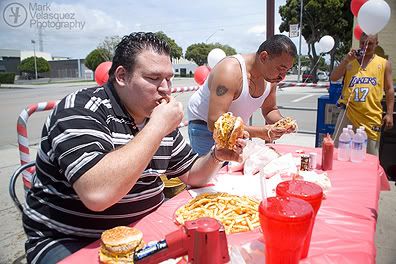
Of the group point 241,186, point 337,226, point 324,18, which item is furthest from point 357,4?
point 324,18

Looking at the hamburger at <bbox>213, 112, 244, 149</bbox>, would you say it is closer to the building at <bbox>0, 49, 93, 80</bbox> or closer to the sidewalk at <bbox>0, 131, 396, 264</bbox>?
the sidewalk at <bbox>0, 131, 396, 264</bbox>

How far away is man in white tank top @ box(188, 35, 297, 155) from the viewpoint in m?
2.26

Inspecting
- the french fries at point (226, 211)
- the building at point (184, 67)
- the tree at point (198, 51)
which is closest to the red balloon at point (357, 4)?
the french fries at point (226, 211)

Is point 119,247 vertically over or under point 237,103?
under

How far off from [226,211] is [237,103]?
123cm

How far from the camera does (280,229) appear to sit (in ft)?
2.51

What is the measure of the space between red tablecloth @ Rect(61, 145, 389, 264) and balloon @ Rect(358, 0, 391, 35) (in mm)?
2890

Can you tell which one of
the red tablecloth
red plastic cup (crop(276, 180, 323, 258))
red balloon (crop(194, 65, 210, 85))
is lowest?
the red tablecloth

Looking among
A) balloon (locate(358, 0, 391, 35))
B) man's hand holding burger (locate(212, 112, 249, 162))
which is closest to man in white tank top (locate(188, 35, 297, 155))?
man's hand holding burger (locate(212, 112, 249, 162))

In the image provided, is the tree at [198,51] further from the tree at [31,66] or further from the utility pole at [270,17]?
the utility pole at [270,17]

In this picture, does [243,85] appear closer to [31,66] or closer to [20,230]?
[20,230]

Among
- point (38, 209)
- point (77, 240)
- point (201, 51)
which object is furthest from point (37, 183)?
point (201, 51)

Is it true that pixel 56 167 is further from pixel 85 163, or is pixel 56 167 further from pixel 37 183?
→ pixel 85 163

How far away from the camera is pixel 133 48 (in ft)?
4.57
